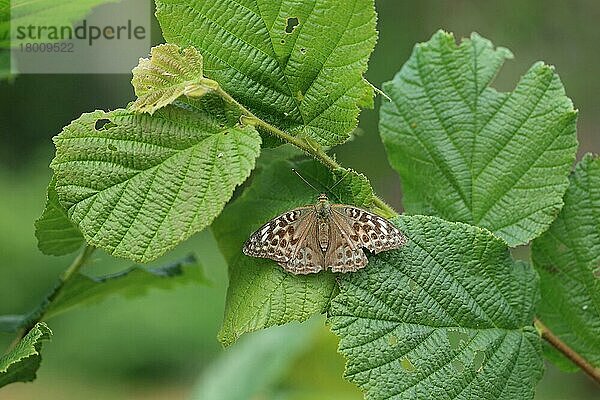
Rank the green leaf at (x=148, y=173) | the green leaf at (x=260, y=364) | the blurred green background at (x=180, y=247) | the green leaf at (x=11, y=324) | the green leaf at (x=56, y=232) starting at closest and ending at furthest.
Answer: the green leaf at (x=148, y=173) → the green leaf at (x=56, y=232) → the green leaf at (x=11, y=324) → the green leaf at (x=260, y=364) → the blurred green background at (x=180, y=247)

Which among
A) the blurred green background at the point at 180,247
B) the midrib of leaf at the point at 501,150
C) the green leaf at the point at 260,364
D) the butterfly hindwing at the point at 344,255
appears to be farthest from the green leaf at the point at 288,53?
the blurred green background at the point at 180,247

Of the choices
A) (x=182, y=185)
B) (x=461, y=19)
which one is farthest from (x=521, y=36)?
(x=182, y=185)

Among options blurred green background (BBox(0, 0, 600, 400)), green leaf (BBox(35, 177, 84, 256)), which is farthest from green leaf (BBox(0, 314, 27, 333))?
blurred green background (BBox(0, 0, 600, 400))

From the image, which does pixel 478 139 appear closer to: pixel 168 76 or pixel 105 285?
pixel 168 76

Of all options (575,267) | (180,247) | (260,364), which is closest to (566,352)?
(575,267)

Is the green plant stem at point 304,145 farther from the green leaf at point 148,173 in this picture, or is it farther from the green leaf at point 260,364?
the green leaf at point 260,364

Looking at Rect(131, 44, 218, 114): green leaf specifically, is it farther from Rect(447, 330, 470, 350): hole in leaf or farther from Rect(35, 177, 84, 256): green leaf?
Rect(447, 330, 470, 350): hole in leaf
